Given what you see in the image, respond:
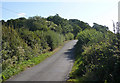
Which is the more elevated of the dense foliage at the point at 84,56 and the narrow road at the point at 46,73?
the dense foliage at the point at 84,56

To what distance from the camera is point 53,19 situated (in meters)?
58.3

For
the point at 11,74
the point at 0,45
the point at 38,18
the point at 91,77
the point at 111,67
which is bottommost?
the point at 11,74

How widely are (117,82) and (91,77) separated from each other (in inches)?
64.3

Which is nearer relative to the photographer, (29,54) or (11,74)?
(11,74)

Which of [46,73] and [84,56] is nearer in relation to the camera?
[84,56]

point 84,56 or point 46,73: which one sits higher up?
point 84,56

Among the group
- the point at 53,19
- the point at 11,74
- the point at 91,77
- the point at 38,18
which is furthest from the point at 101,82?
the point at 53,19

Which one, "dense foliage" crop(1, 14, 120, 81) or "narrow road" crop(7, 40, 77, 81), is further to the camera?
"narrow road" crop(7, 40, 77, 81)

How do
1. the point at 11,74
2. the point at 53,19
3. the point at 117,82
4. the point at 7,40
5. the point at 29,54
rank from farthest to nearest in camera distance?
the point at 53,19, the point at 29,54, the point at 7,40, the point at 11,74, the point at 117,82

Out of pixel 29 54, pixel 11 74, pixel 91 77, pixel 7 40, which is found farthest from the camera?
pixel 29 54

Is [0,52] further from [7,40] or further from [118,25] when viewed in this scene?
[118,25]

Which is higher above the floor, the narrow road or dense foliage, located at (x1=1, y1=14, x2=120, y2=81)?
dense foliage, located at (x1=1, y1=14, x2=120, y2=81)

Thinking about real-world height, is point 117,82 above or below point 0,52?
below

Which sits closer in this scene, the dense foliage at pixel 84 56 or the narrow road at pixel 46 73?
the dense foliage at pixel 84 56
